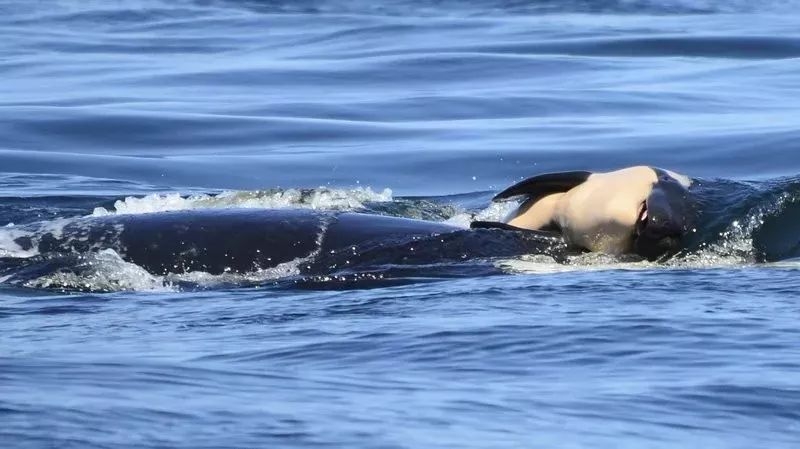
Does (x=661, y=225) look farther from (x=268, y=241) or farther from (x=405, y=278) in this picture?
(x=268, y=241)

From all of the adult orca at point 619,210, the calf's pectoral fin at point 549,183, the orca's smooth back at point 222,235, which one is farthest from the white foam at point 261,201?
the adult orca at point 619,210

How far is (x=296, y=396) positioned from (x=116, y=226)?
3.24m

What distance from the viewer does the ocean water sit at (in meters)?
5.54

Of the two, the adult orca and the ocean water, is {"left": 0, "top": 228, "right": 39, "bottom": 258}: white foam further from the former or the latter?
the adult orca

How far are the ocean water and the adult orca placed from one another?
15 centimetres

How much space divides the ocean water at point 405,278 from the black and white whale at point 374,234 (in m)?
0.13

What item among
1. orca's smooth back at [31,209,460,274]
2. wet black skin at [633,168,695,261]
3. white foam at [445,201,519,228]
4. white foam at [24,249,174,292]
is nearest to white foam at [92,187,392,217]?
white foam at [445,201,519,228]

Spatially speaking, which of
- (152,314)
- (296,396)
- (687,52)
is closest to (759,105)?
(687,52)

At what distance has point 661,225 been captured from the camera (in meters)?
8.48

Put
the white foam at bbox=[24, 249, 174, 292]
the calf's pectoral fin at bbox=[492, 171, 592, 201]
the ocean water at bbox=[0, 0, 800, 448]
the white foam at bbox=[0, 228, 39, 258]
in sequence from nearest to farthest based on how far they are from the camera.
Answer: the ocean water at bbox=[0, 0, 800, 448], the white foam at bbox=[24, 249, 174, 292], the white foam at bbox=[0, 228, 39, 258], the calf's pectoral fin at bbox=[492, 171, 592, 201]

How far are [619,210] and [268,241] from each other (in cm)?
170

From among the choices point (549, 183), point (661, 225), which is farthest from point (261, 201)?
point (661, 225)

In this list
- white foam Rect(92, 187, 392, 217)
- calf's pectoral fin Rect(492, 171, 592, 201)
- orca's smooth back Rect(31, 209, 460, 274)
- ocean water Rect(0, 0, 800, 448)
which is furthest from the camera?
white foam Rect(92, 187, 392, 217)

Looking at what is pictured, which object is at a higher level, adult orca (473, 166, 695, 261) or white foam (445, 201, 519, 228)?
adult orca (473, 166, 695, 261)
